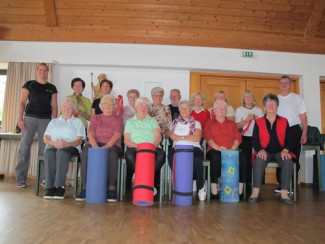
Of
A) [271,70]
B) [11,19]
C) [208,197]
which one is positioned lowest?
[208,197]

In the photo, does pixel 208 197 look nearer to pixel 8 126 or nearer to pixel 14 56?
pixel 8 126

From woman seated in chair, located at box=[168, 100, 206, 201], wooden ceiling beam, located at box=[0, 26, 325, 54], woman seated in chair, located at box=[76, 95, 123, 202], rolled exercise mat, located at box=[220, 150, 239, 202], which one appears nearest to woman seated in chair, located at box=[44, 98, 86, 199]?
woman seated in chair, located at box=[76, 95, 123, 202]

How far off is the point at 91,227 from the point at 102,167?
1.00m

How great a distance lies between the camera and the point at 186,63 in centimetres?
500

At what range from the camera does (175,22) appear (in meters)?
4.92

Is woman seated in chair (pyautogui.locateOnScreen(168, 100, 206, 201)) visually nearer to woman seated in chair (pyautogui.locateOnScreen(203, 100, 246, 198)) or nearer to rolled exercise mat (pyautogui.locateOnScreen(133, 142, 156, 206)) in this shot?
woman seated in chair (pyautogui.locateOnScreen(203, 100, 246, 198))

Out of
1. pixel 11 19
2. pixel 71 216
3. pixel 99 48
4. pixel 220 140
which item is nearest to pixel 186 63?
pixel 99 48

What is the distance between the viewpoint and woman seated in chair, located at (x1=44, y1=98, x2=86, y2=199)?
2998 millimetres

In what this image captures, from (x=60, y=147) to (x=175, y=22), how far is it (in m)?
2.92

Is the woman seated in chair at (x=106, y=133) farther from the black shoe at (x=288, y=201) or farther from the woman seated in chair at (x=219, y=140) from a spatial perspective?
the black shoe at (x=288, y=201)

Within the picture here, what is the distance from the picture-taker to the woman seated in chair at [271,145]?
3109 mm

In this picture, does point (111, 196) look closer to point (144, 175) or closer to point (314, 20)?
point (144, 175)

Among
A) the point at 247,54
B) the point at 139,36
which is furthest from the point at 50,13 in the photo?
the point at 247,54

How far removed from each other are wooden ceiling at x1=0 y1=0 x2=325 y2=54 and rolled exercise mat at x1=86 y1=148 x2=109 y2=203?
106 inches
